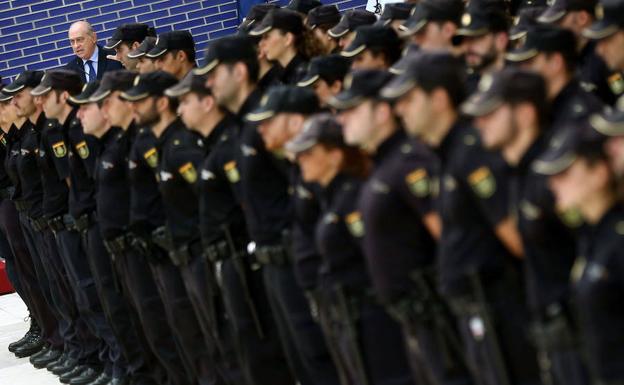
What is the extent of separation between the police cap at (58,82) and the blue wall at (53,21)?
14.3ft

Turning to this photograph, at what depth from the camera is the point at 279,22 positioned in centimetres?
732

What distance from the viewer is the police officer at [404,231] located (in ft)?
15.2

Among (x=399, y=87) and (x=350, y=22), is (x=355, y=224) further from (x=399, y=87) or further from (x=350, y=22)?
(x=350, y=22)

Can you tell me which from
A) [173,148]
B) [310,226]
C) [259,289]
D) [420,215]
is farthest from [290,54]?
[420,215]

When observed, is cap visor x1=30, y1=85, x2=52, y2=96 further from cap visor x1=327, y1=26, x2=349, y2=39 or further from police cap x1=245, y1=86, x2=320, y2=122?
police cap x1=245, y1=86, x2=320, y2=122

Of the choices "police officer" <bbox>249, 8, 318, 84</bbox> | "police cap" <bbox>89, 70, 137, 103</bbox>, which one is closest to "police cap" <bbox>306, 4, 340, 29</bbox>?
"police officer" <bbox>249, 8, 318, 84</bbox>

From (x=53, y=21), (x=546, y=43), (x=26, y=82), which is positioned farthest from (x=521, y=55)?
(x=53, y=21)

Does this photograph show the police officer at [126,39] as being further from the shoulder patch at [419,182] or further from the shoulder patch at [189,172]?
the shoulder patch at [419,182]

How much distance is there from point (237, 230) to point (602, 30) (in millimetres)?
1897

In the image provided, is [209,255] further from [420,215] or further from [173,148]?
[420,215]

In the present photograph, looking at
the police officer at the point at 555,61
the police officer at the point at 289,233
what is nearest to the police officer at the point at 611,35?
the police officer at the point at 555,61

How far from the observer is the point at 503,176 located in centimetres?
435

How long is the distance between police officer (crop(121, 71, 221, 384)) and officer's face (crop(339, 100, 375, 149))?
2.34 meters

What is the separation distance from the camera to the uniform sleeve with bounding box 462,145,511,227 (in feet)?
14.1
